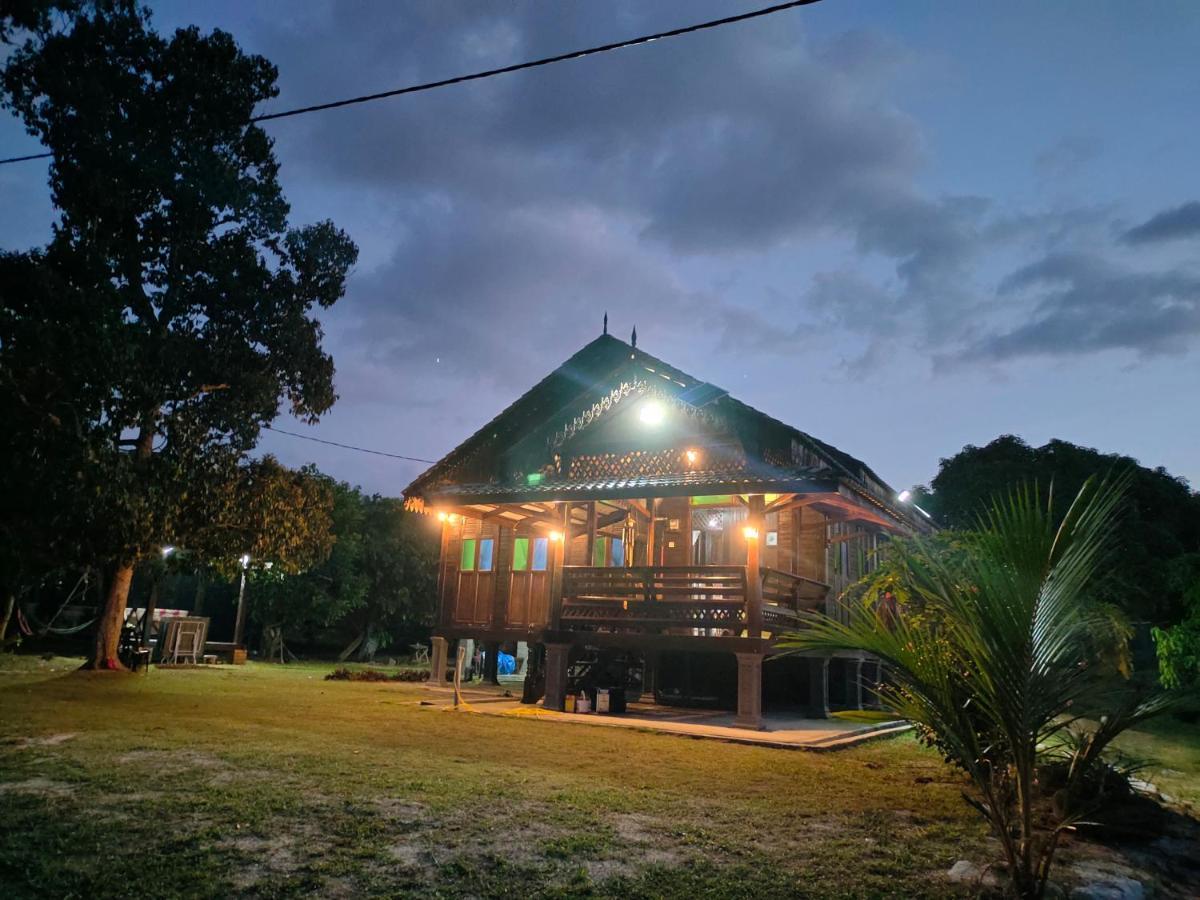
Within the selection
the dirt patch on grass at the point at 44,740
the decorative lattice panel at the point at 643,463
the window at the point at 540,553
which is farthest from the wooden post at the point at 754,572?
the dirt patch on grass at the point at 44,740

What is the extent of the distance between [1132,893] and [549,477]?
11.4 m

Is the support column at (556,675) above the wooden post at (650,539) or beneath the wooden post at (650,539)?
beneath

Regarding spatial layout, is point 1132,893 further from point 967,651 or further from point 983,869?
point 967,651

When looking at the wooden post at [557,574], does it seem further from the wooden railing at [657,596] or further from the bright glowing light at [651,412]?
the bright glowing light at [651,412]

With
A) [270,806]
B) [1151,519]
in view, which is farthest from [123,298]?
[1151,519]

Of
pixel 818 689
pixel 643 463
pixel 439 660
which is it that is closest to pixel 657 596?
pixel 643 463

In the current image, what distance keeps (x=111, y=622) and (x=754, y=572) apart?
45.4ft

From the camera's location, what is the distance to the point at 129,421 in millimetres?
15258

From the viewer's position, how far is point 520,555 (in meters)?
15.9

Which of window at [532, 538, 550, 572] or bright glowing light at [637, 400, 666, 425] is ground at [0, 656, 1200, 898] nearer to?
window at [532, 538, 550, 572]

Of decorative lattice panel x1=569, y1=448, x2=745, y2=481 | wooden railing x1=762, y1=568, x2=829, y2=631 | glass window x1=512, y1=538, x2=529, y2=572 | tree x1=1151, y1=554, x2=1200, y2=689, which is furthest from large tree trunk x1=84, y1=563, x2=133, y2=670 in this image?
tree x1=1151, y1=554, x2=1200, y2=689

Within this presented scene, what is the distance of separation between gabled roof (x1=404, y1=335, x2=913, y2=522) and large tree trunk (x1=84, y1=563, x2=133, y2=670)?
6.61 m

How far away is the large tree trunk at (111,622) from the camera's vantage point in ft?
53.3

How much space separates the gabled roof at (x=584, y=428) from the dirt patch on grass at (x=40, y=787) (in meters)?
8.32
